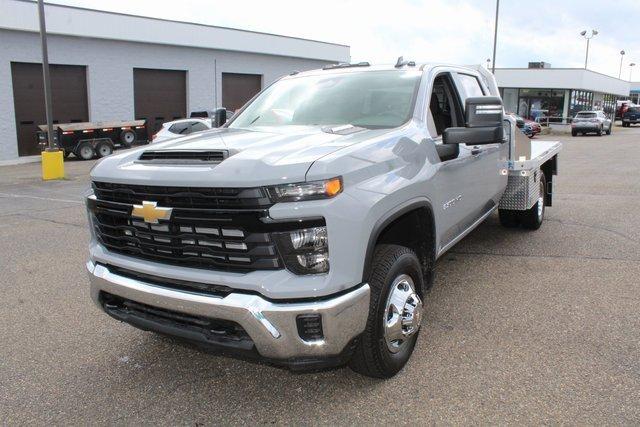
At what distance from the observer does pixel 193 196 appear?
2854 millimetres

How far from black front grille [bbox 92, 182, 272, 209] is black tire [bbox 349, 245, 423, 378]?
0.84m

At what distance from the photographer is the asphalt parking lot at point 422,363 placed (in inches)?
122

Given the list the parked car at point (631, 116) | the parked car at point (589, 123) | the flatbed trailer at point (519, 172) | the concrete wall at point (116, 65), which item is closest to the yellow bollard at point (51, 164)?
the concrete wall at point (116, 65)

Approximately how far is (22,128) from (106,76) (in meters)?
4.19

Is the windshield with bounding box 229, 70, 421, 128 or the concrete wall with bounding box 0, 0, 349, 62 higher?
the concrete wall with bounding box 0, 0, 349, 62

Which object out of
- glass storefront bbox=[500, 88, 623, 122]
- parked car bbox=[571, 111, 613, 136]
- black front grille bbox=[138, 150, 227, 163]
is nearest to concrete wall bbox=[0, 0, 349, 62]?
parked car bbox=[571, 111, 613, 136]

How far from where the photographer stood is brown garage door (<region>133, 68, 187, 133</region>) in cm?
2573

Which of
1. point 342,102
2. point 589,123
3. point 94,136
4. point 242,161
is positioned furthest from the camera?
point 589,123

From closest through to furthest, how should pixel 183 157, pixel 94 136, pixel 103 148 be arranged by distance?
1. pixel 183 157
2. pixel 94 136
3. pixel 103 148

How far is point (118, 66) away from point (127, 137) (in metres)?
3.95

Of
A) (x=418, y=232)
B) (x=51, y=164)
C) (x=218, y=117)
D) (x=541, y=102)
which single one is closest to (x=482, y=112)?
(x=418, y=232)

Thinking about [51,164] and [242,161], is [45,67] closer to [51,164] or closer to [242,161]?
[51,164]

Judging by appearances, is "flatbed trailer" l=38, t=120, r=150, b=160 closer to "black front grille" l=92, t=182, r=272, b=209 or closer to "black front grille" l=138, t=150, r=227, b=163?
"black front grille" l=138, t=150, r=227, b=163

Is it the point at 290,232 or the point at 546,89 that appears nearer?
the point at 290,232
